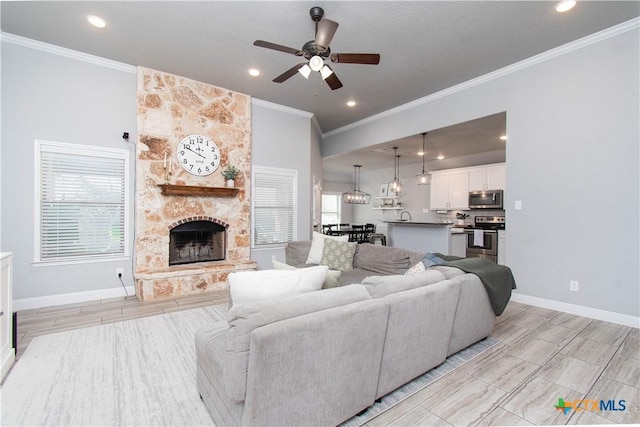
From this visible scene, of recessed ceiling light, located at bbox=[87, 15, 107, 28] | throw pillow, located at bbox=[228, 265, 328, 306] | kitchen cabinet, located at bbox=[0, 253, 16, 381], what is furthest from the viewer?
recessed ceiling light, located at bbox=[87, 15, 107, 28]

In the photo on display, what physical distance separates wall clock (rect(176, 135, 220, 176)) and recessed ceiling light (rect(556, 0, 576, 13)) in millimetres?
4519

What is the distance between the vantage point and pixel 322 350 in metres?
1.38

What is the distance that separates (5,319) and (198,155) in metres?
2.98

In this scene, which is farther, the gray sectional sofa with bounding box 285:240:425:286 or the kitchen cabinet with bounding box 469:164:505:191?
the kitchen cabinet with bounding box 469:164:505:191

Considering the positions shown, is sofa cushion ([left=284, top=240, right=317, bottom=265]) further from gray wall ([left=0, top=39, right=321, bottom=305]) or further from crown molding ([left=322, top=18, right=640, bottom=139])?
crown molding ([left=322, top=18, right=640, bottom=139])

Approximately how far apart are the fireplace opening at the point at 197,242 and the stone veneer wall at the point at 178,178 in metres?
0.15

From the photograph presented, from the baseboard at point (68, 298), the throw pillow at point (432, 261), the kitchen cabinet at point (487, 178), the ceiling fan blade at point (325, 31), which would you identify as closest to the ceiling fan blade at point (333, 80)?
the ceiling fan blade at point (325, 31)

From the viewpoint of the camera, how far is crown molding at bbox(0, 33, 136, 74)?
3326 mm

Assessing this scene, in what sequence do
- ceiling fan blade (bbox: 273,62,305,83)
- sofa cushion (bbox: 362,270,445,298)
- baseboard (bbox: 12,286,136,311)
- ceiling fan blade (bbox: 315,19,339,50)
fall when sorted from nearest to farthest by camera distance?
1. sofa cushion (bbox: 362,270,445,298)
2. ceiling fan blade (bbox: 315,19,339,50)
3. ceiling fan blade (bbox: 273,62,305,83)
4. baseboard (bbox: 12,286,136,311)

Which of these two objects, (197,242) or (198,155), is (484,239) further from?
(198,155)

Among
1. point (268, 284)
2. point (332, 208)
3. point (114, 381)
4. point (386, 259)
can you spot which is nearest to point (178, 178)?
point (114, 381)

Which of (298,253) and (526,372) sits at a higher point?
(298,253)

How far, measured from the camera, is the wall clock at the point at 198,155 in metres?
4.39

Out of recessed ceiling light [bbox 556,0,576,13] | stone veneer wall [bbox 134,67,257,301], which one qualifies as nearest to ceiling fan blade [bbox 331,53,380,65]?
recessed ceiling light [bbox 556,0,576,13]
